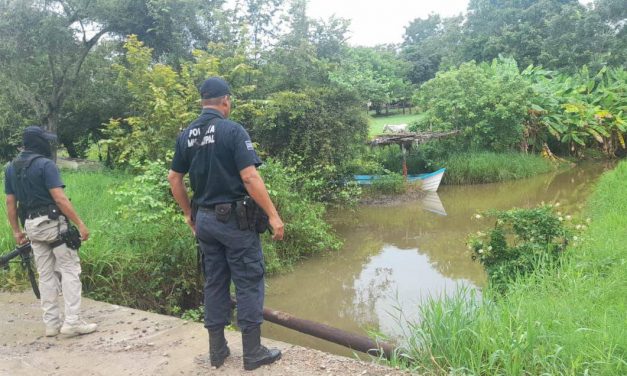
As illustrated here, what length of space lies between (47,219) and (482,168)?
16013 millimetres

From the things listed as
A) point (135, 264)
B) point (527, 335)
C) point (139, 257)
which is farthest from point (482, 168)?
point (527, 335)

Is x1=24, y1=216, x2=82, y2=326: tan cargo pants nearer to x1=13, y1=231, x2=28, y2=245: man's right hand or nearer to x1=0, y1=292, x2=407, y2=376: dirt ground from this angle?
x1=0, y1=292, x2=407, y2=376: dirt ground

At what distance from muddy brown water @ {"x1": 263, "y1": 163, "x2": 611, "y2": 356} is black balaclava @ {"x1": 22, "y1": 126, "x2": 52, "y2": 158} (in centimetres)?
329

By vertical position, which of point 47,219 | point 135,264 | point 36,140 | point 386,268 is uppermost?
point 36,140

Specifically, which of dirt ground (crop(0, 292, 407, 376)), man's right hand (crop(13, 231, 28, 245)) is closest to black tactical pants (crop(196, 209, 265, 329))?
dirt ground (crop(0, 292, 407, 376))

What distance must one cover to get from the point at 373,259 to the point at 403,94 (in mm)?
34029

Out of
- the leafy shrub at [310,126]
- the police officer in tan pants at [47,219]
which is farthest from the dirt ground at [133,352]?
the leafy shrub at [310,126]

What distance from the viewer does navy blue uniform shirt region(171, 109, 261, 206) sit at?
10.6ft

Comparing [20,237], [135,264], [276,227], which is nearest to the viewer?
[276,227]

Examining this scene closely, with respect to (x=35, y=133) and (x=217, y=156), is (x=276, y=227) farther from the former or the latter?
(x=35, y=133)

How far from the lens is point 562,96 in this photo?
21.5 meters

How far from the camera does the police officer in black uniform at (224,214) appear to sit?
3244 millimetres

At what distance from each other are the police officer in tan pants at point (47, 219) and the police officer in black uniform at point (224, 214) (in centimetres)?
129

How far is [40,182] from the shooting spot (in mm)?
4031
